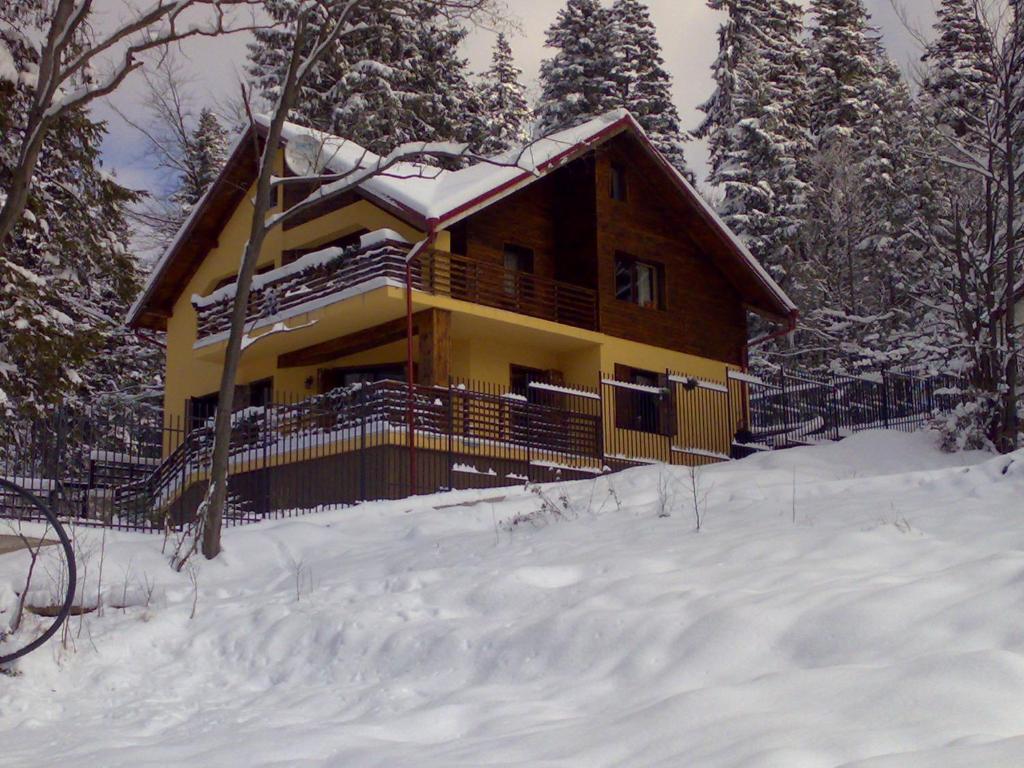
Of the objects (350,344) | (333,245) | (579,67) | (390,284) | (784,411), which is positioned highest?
(579,67)

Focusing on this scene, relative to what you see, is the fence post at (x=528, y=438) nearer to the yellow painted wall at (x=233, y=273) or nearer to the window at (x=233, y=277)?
the yellow painted wall at (x=233, y=273)

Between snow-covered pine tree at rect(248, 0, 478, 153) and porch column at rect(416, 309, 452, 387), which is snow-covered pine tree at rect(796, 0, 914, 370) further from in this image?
porch column at rect(416, 309, 452, 387)

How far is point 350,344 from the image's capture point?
2306 cm

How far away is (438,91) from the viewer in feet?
111

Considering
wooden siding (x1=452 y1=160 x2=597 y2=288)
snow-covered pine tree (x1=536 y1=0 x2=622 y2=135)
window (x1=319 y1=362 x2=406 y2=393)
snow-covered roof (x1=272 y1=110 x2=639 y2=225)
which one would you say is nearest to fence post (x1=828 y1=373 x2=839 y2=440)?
wooden siding (x1=452 y1=160 x2=597 y2=288)

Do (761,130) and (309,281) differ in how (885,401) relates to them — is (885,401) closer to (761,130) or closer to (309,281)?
(309,281)

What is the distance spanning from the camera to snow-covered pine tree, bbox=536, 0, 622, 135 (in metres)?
36.5

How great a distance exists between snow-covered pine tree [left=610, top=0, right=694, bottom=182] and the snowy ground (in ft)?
90.6

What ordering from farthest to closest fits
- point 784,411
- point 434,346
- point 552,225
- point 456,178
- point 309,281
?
1. point 552,225
2. point 784,411
3. point 456,178
4. point 309,281
5. point 434,346

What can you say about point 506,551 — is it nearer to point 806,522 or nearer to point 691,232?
point 806,522

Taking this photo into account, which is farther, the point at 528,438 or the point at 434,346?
the point at 434,346

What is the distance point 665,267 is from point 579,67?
12946mm

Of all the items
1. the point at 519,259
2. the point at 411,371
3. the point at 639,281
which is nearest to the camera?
the point at 411,371

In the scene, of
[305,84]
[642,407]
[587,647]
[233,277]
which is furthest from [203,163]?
[587,647]
